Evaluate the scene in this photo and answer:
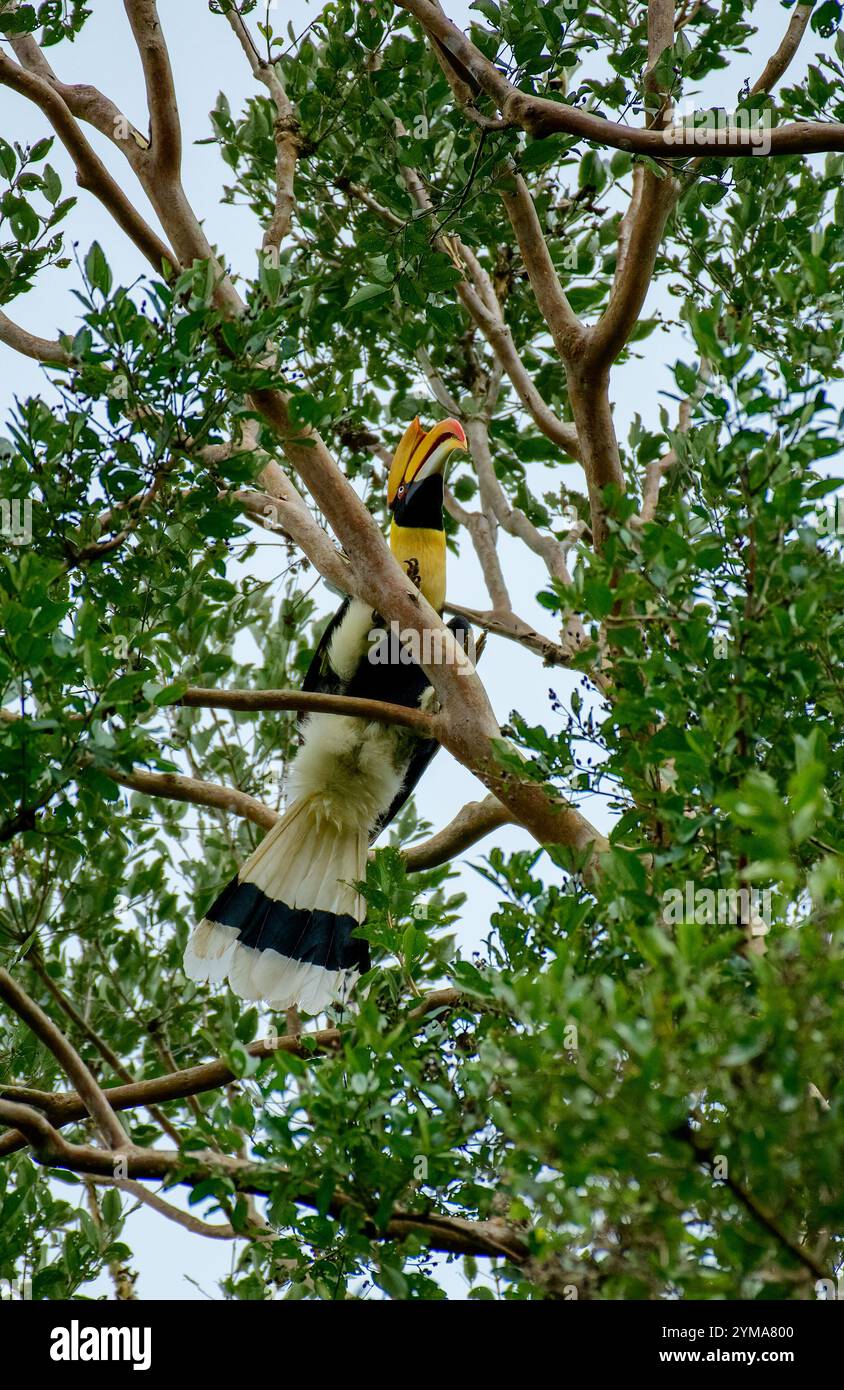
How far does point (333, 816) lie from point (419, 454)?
1.32 m

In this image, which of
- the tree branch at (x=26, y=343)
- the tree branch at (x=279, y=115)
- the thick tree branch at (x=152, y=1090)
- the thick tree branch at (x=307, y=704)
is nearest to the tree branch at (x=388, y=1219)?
the thick tree branch at (x=152, y=1090)

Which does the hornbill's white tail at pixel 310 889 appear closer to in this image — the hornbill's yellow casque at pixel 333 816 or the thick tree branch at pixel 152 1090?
the hornbill's yellow casque at pixel 333 816

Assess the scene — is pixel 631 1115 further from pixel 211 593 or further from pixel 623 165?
pixel 623 165

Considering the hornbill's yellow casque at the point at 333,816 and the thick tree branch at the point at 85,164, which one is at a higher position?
the thick tree branch at the point at 85,164

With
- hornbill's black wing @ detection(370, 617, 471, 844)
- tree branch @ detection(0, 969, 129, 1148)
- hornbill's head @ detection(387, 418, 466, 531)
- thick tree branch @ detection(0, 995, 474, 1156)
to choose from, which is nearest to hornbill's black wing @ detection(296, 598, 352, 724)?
hornbill's black wing @ detection(370, 617, 471, 844)

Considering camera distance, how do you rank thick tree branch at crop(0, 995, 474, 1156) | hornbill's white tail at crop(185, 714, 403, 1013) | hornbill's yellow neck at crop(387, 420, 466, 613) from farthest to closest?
hornbill's yellow neck at crop(387, 420, 466, 613) → hornbill's white tail at crop(185, 714, 403, 1013) → thick tree branch at crop(0, 995, 474, 1156)

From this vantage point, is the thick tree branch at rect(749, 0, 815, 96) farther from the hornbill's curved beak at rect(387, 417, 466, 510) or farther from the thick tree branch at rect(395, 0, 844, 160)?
the hornbill's curved beak at rect(387, 417, 466, 510)

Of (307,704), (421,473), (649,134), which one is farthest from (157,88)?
(421,473)

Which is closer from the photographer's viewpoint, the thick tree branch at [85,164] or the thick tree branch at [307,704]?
the thick tree branch at [307,704]

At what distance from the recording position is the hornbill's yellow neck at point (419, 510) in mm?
4508

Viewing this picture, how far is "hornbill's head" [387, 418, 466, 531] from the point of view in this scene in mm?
4324

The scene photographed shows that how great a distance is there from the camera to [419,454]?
452cm

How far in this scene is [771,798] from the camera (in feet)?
4.12
